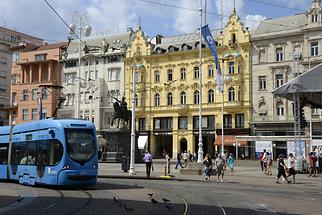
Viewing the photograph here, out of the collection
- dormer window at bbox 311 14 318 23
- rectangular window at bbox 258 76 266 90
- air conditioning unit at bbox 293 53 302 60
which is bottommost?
rectangular window at bbox 258 76 266 90

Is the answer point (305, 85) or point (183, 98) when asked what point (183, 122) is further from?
point (305, 85)

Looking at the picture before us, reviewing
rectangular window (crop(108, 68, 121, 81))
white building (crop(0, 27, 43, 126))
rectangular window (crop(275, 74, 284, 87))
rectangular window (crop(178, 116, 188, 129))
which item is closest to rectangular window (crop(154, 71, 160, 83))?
rectangular window (crop(108, 68, 121, 81))

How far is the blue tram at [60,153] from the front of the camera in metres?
18.6

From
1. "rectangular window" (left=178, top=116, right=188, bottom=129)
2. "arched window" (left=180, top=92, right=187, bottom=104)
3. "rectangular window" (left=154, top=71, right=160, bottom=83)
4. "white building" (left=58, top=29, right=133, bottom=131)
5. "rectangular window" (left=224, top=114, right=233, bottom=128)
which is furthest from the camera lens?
"white building" (left=58, top=29, right=133, bottom=131)

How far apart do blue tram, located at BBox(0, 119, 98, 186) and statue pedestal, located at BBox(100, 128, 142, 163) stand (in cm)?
2307

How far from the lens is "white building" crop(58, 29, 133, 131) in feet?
241

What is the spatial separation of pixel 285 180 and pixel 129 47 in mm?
50492

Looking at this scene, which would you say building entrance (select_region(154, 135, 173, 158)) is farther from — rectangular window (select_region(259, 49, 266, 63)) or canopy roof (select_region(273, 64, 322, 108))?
canopy roof (select_region(273, 64, 322, 108))

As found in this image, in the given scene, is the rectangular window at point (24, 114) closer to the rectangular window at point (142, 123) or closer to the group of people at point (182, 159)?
the rectangular window at point (142, 123)

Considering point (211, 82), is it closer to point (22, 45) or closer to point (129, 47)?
point (129, 47)

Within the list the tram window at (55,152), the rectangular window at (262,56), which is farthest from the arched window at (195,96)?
the tram window at (55,152)

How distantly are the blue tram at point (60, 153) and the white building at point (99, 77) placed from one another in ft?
168

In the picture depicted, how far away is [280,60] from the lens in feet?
200

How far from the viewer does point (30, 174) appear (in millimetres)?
20359
